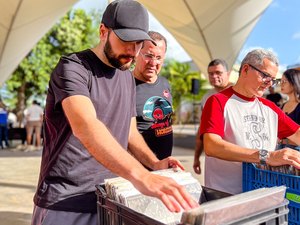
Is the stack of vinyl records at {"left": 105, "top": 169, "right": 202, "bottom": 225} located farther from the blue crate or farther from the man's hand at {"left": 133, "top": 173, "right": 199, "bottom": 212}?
the blue crate

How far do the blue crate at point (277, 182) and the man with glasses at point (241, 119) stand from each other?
0.62 feet

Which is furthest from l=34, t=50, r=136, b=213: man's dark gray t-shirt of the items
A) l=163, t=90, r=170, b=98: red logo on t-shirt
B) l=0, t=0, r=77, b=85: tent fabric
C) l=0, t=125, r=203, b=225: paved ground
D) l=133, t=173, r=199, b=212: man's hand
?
l=0, t=0, r=77, b=85: tent fabric

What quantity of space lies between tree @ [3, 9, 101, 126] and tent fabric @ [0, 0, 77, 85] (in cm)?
Answer: 704

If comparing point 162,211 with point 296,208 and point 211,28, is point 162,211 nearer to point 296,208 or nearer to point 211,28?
point 296,208

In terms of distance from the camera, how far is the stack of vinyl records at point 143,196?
1083 mm

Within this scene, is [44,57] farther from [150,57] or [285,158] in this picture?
[285,158]

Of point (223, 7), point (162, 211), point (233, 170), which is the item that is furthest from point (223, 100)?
point (223, 7)

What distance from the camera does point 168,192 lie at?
3.00 ft

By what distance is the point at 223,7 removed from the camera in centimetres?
879

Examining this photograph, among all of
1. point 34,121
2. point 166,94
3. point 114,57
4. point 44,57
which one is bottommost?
point 34,121

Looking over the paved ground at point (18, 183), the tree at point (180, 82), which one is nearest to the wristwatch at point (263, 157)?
the paved ground at point (18, 183)

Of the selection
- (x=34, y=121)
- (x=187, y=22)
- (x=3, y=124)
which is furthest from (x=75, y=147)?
(x=3, y=124)

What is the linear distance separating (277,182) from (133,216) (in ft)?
2.43

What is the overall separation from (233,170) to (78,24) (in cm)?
1937
